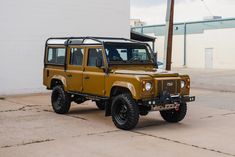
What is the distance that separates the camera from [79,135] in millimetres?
9086

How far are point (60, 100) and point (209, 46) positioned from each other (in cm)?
3607

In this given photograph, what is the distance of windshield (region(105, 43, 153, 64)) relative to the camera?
10.5 meters

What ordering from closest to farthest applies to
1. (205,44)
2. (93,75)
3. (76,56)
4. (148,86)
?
Result: 1. (148,86)
2. (93,75)
3. (76,56)
4. (205,44)

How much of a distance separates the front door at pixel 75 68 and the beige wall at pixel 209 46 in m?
34.0

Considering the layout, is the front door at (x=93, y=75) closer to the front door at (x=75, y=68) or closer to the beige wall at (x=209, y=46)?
the front door at (x=75, y=68)

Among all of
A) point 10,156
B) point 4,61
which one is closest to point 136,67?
point 10,156

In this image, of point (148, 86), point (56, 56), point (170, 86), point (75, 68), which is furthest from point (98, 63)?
point (56, 56)

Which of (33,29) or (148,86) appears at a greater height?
(33,29)

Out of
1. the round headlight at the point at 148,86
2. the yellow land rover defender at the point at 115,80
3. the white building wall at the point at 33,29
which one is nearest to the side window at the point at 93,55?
the yellow land rover defender at the point at 115,80

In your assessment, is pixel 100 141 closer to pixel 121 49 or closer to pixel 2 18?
pixel 121 49

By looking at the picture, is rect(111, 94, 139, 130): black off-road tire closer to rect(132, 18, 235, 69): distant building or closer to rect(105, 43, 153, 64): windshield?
rect(105, 43, 153, 64): windshield

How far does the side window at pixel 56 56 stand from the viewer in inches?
476

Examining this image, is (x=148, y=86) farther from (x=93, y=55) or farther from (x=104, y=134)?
(x=93, y=55)

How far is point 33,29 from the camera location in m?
17.7
